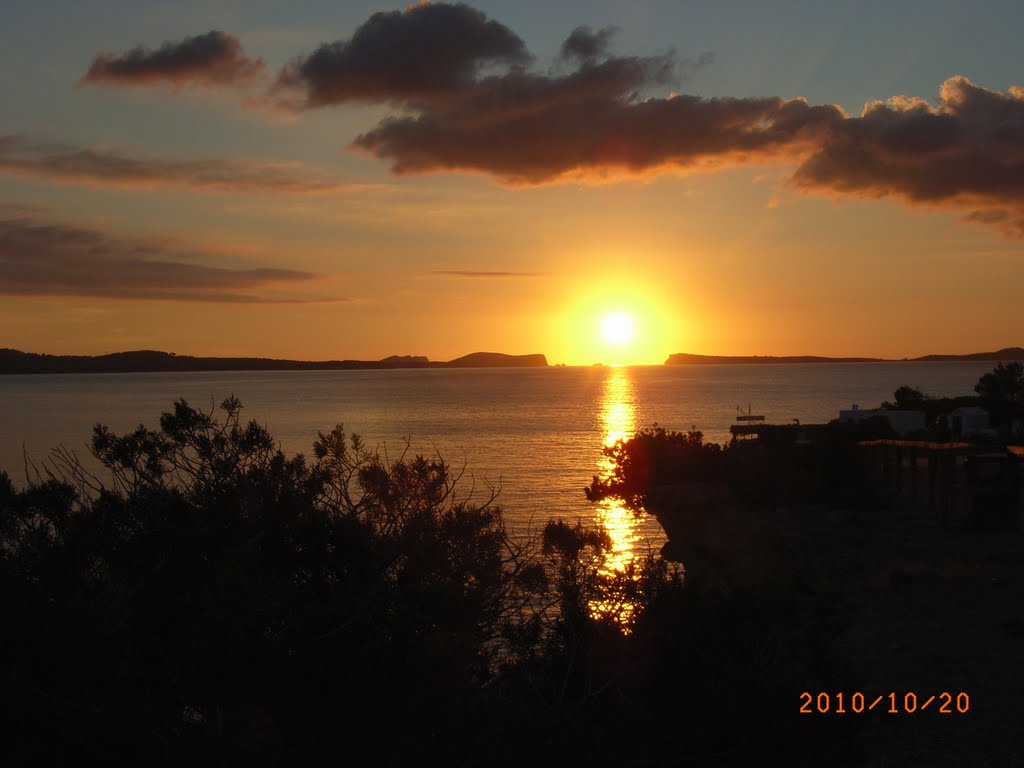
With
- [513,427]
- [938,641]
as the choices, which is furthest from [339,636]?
[513,427]

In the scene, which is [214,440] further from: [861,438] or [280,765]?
[861,438]

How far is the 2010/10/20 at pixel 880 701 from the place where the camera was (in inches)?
334

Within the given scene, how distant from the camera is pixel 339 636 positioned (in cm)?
702

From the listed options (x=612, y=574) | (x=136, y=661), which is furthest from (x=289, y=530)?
(x=612, y=574)

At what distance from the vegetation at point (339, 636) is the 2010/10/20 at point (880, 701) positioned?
16 cm

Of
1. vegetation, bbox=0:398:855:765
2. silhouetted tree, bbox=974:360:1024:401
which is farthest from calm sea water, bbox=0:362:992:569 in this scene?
silhouetted tree, bbox=974:360:1024:401

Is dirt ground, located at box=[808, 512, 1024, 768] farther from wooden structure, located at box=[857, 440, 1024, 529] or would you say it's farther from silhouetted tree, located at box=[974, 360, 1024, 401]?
silhouetted tree, located at box=[974, 360, 1024, 401]

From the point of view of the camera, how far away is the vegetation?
6539mm

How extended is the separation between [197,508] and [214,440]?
119cm

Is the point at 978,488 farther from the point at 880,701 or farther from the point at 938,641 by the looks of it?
the point at 880,701

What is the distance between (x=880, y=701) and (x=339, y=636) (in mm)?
5353

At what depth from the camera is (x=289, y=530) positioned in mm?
7559

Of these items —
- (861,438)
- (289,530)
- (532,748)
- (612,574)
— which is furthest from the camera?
(861,438)

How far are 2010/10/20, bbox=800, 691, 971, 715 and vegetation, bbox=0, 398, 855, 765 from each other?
6.3 inches
